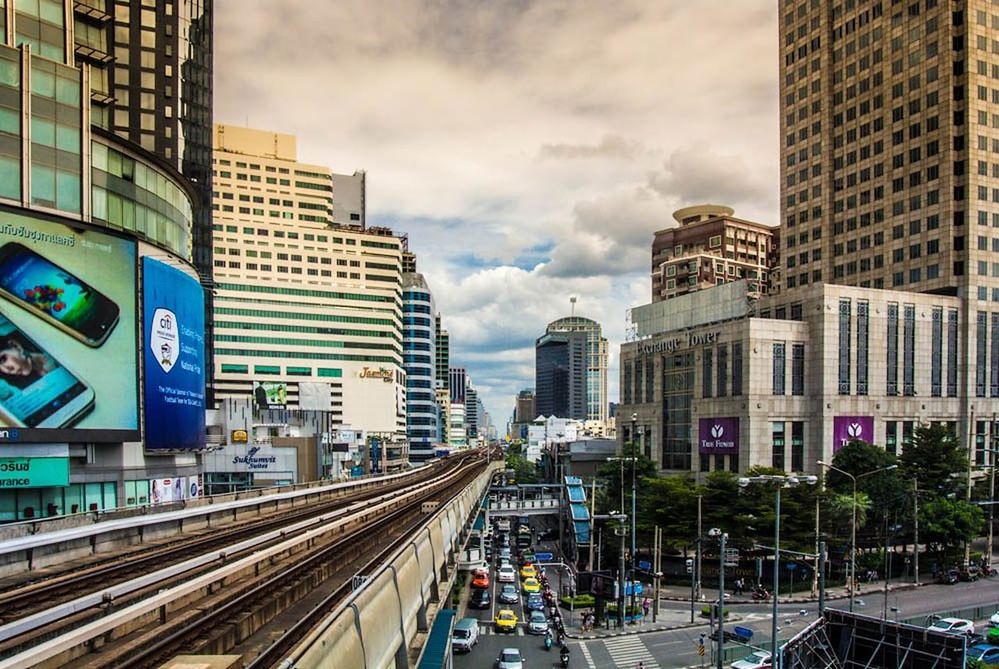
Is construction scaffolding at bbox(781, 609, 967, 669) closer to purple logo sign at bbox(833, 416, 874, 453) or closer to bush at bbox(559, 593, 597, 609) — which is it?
bush at bbox(559, 593, 597, 609)

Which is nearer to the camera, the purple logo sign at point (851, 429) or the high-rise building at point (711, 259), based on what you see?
the purple logo sign at point (851, 429)

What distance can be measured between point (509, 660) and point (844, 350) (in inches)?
2767

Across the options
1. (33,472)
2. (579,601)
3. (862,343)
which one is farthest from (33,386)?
(862,343)

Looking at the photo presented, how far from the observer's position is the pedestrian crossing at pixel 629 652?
49031 millimetres

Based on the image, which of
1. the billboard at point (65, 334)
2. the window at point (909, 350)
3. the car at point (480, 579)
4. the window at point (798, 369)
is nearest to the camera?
the billboard at point (65, 334)

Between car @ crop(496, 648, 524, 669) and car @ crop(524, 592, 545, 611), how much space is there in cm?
1544

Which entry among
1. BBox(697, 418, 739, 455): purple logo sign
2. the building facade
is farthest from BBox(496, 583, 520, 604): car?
BBox(697, 418, 739, 455): purple logo sign

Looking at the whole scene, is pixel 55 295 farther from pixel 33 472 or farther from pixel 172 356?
pixel 172 356

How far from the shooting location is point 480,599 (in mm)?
66250

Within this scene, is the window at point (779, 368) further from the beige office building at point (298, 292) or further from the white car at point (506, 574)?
the beige office building at point (298, 292)

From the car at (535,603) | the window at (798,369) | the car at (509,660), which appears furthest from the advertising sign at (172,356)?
the window at (798,369)

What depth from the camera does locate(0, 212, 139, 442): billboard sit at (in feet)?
144

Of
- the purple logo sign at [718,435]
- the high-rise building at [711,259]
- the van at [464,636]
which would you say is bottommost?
the van at [464,636]

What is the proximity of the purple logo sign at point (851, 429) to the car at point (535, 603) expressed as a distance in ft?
164
